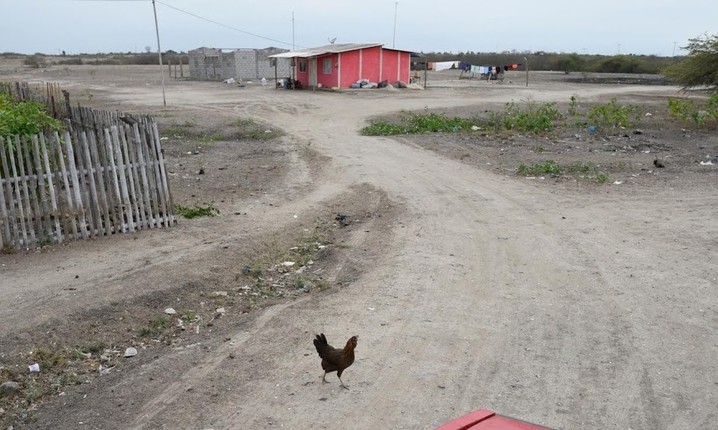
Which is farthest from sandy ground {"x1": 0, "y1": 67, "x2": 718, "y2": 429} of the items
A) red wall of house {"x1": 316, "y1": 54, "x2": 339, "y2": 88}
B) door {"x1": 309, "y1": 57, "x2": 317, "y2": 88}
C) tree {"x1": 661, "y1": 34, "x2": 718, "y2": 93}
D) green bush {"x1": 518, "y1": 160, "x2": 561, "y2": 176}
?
door {"x1": 309, "y1": 57, "x2": 317, "y2": 88}

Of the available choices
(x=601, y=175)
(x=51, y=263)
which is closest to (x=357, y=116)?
(x=601, y=175)

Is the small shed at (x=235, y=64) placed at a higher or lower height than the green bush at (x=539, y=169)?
higher

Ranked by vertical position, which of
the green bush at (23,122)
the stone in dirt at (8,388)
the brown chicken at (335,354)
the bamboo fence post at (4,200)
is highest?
the green bush at (23,122)

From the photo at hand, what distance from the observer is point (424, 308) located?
6.30m

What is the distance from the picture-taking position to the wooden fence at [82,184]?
7727mm

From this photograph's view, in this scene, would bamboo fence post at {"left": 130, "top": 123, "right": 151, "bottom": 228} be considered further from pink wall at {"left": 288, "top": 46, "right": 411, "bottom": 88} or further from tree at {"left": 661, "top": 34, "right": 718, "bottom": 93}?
pink wall at {"left": 288, "top": 46, "right": 411, "bottom": 88}

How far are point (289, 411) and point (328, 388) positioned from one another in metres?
0.40

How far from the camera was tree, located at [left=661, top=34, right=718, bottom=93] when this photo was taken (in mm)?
22828

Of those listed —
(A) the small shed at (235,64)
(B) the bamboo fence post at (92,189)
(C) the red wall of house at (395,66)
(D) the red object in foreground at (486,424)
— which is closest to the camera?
(D) the red object in foreground at (486,424)

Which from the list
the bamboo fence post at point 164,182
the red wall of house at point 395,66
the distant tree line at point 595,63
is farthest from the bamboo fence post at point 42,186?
the distant tree line at point 595,63

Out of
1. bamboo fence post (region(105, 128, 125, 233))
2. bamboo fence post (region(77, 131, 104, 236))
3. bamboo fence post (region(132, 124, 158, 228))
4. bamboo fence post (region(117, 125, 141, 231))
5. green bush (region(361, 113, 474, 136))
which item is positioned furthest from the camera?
green bush (region(361, 113, 474, 136))

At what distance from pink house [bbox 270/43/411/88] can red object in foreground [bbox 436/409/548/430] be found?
113ft

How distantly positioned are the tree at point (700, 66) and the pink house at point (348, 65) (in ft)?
57.6

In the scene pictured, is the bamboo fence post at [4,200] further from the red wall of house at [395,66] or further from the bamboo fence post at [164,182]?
the red wall of house at [395,66]
